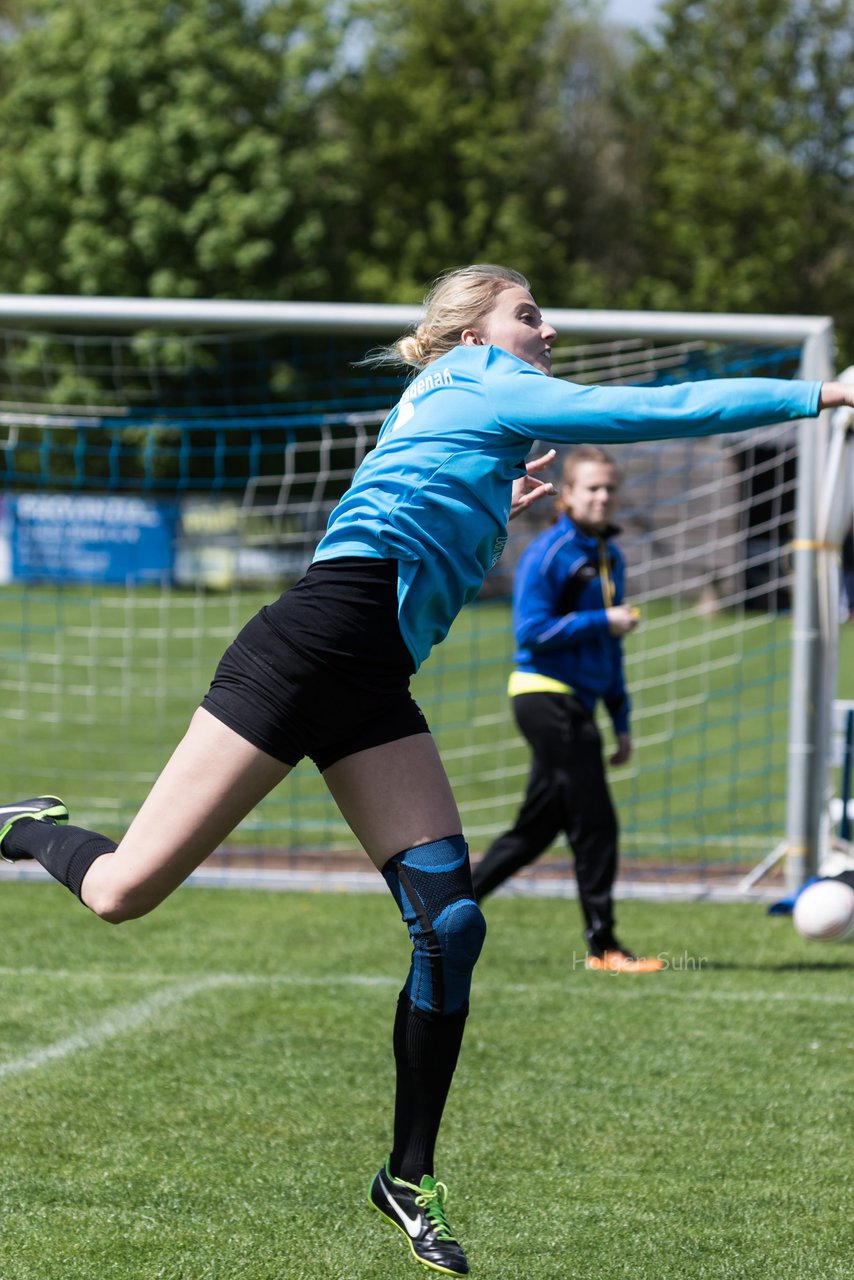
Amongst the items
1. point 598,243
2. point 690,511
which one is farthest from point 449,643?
point 598,243

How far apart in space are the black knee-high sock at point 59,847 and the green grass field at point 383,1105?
84 cm

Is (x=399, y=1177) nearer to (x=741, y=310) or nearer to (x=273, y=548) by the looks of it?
(x=273, y=548)

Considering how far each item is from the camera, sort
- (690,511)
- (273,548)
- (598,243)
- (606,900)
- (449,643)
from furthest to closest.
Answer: (598,243) < (690,511) < (273,548) < (449,643) < (606,900)

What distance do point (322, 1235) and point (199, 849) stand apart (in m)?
1.07

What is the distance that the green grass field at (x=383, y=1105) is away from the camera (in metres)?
3.77

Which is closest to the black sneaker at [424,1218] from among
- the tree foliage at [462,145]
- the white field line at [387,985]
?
the white field line at [387,985]

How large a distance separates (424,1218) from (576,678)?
3.41 meters

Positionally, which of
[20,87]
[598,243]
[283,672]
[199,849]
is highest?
[20,87]

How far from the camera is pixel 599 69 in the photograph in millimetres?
43156

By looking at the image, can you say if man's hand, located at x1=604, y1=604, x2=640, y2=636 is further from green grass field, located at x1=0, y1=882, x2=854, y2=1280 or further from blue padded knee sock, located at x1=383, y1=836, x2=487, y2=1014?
blue padded knee sock, located at x1=383, y1=836, x2=487, y2=1014

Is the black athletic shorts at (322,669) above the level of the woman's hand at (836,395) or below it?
below

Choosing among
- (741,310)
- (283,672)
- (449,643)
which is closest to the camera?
(283,672)

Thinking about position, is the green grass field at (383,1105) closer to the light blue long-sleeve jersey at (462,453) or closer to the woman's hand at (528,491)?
the light blue long-sleeve jersey at (462,453)

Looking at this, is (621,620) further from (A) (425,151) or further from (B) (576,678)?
(A) (425,151)
